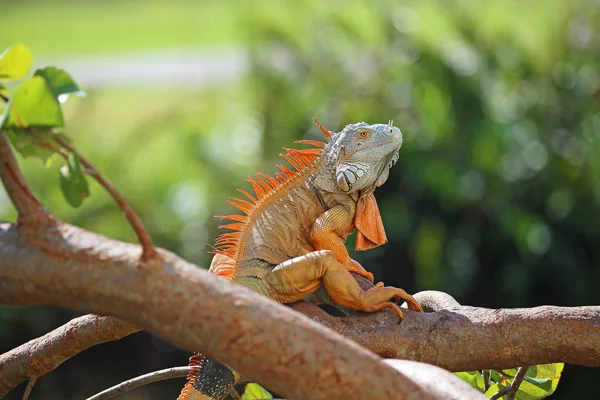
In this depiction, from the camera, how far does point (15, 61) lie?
58.5 inches

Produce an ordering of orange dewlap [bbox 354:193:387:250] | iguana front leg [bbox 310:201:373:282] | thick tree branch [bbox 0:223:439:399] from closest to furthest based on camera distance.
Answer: thick tree branch [bbox 0:223:439:399]
iguana front leg [bbox 310:201:373:282]
orange dewlap [bbox 354:193:387:250]

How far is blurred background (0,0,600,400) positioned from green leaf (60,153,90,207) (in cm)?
330

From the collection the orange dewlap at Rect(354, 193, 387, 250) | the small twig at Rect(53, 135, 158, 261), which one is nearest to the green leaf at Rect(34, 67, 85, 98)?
the small twig at Rect(53, 135, 158, 261)

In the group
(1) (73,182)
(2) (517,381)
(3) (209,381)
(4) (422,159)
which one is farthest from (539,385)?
(4) (422,159)

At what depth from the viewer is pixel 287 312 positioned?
4.45 feet

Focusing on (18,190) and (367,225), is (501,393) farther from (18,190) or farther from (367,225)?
(18,190)

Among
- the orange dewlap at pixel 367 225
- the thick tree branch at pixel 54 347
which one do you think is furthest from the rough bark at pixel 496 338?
the thick tree branch at pixel 54 347

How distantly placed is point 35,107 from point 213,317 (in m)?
0.43

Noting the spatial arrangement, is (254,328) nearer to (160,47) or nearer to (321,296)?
(321,296)

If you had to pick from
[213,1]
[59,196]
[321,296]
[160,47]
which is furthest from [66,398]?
[213,1]

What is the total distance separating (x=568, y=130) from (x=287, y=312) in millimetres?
4334

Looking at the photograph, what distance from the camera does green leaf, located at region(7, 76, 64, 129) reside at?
139 cm

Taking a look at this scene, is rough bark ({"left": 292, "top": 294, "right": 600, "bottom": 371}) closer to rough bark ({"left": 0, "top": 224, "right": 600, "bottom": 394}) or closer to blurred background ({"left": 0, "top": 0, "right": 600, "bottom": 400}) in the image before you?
rough bark ({"left": 0, "top": 224, "right": 600, "bottom": 394})

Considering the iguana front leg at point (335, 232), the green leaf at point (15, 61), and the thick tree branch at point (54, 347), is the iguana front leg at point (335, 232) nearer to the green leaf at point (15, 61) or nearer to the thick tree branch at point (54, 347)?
the thick tree branch at point (54, 347)
